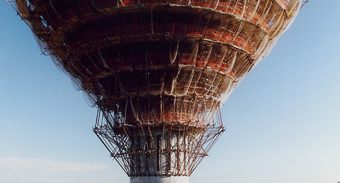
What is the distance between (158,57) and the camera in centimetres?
2655

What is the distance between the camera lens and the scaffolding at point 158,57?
2552 centimetres

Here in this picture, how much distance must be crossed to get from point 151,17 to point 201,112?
810 cm

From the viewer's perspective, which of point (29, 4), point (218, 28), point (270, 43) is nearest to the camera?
point (218, 28)

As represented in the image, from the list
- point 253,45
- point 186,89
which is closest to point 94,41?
point 186,89

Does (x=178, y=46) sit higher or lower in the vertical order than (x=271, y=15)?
lower

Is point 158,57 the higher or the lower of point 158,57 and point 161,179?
the higher

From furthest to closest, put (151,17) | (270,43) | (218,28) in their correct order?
(270,43), (218,28), (151,17)

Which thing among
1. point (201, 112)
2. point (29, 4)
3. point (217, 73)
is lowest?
point (201, 112)

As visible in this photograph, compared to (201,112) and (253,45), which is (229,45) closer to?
(253,45)

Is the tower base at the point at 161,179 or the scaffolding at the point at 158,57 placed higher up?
the scaffolding at the point at 158,57

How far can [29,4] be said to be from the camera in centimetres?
2802

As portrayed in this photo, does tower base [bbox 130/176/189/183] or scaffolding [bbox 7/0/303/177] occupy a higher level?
scaffolding [bbox 7/0/303/177]

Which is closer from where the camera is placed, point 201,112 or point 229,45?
point 229,45

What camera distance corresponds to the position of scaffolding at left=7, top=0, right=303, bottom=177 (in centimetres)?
2552
